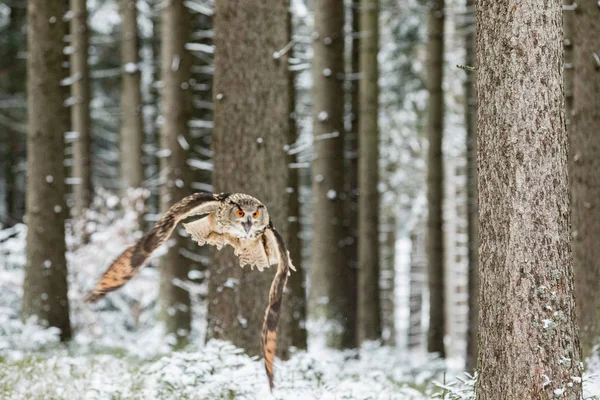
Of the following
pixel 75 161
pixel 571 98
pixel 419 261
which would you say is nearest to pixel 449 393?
pixel 571 98

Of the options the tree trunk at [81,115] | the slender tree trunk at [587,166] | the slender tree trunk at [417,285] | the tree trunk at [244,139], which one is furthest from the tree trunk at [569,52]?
the slender tree trunk at [417,285]

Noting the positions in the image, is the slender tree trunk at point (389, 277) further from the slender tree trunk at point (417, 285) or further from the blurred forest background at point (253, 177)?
Result: the blurred forest background at point (253, 177)

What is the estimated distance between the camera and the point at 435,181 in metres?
15.4

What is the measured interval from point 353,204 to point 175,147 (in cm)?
409

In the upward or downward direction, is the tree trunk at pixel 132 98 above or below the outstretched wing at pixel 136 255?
above

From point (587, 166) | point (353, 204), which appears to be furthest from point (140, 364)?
point (353, 204)

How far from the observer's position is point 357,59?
16.6 m

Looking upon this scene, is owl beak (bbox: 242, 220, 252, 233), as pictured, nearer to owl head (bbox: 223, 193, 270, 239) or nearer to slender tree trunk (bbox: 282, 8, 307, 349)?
owl head (bbox: 223, 193, 270, 239)

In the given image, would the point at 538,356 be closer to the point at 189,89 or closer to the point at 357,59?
the point at 189,89

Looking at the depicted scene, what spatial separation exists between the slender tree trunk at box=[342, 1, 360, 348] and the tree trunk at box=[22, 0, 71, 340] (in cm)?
494

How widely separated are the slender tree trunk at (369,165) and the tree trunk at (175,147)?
3.46 metres

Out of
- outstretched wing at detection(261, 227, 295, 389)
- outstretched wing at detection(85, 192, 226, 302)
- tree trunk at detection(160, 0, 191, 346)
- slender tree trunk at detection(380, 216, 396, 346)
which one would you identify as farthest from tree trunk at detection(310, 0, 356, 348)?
slender tree trunk at detection(380, 216, 396, 346)

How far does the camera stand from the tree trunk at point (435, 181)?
1530cm

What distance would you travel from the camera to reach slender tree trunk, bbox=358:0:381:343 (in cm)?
1505
